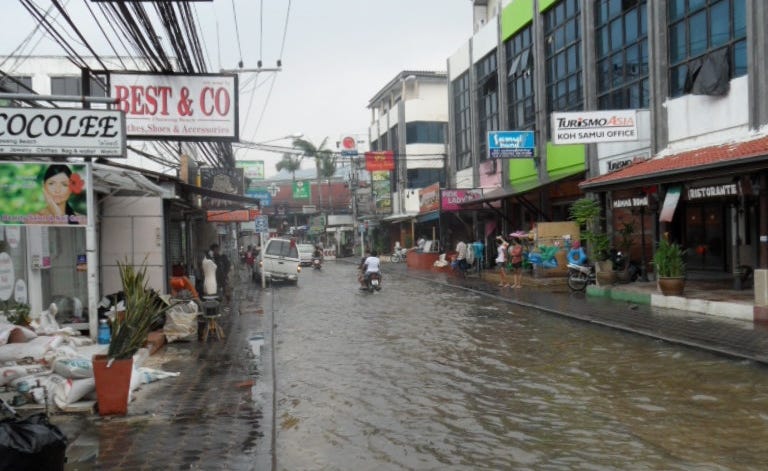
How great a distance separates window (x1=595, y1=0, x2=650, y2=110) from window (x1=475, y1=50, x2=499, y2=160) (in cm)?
1028

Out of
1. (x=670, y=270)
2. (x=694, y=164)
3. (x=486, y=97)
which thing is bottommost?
(x=670, y=270)

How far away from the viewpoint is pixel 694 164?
50.4ft

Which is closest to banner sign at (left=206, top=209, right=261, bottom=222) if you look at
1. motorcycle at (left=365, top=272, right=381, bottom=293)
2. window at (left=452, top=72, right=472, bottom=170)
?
motorcycle at (left=365, top=272, right=381, bottom=293)

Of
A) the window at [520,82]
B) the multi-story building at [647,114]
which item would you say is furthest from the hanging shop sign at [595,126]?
the window at [520,82]

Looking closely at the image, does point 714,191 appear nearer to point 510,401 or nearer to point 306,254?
point 510,401

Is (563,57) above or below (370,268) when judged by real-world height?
above

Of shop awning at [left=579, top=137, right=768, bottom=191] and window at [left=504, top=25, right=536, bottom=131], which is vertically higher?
window at [left=504, top=25, right=536, bottom=131]

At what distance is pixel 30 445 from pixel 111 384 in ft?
9.20

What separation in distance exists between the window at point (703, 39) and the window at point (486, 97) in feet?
48.0

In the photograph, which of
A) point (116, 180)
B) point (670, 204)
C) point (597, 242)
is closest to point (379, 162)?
point (597, 242)

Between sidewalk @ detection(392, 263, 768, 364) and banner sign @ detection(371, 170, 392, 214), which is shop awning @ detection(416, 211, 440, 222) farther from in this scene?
banner sign @ detection(371, 170, 392, 214)

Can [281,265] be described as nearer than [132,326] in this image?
No

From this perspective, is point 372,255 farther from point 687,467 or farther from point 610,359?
point 687,467

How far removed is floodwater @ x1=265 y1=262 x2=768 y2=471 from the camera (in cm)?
604
